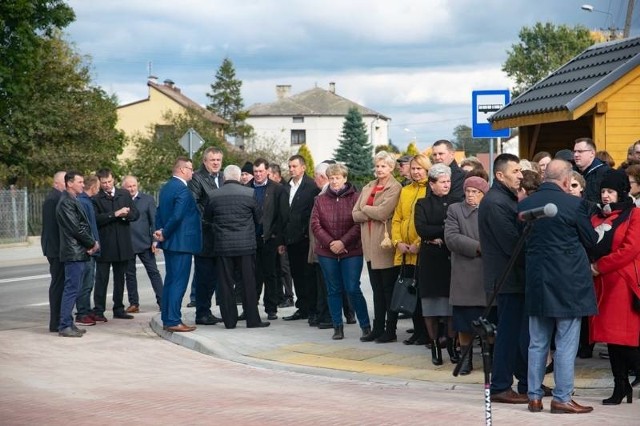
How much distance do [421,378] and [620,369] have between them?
2137mm

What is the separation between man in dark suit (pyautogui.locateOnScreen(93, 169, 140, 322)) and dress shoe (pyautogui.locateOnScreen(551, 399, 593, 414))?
8.40m

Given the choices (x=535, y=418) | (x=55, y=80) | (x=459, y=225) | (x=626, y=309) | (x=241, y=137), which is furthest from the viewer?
(x=241, y=137)

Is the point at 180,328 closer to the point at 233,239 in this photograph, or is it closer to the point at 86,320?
the point at 233,239

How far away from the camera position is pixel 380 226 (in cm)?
1295

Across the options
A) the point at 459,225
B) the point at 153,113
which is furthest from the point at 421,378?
the point at 153,113

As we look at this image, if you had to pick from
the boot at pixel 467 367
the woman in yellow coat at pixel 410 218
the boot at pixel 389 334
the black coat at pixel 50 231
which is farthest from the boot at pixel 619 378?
the black coat at pixel 50 231

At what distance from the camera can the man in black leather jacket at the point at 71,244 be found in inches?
568

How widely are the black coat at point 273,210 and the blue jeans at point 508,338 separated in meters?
6.33

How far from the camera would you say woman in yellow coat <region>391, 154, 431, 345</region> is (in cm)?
1226

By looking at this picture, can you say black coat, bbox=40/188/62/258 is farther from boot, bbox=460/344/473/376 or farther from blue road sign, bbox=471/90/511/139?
blue road sign, bbox=471/90/511/139

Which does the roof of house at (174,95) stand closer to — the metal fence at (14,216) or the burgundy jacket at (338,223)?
the metal fence at (14,216)

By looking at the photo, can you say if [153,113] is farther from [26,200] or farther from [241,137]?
[26,200]

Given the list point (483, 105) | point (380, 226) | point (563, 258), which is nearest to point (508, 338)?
point (563, 258)

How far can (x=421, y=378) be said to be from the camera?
10992 millimetres
